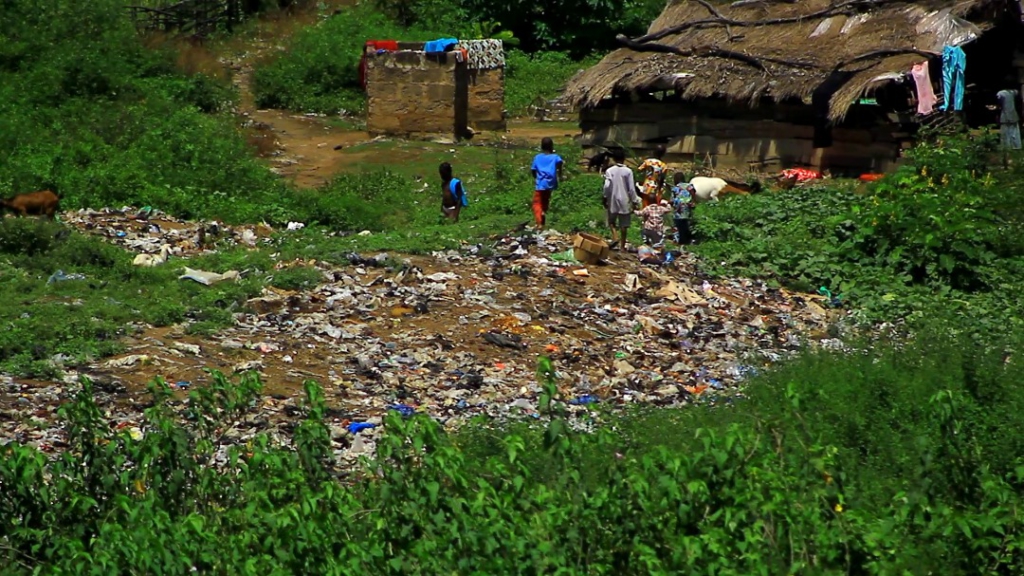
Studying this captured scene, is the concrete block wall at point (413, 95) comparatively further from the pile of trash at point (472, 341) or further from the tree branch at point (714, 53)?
the pile of trash at point (472, 341)

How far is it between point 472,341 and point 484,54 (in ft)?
39.0

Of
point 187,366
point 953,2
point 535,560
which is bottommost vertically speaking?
point 187,366

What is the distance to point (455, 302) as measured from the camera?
35.1 ft

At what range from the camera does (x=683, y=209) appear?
12.8m

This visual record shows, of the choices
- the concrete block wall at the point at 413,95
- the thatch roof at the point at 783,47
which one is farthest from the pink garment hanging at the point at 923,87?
the concrete block wall at the point at 413,95

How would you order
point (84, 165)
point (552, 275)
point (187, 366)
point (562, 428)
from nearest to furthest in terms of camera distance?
point (562, 428)
point (187, 366)
point (552, 275)
point (84, 165)

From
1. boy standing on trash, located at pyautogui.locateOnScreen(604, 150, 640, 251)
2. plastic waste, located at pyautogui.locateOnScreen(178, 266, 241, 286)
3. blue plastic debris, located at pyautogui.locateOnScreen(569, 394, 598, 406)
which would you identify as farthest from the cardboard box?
blue plastic debris, located at pyautogui.locateOnScreen(569, 394, 598, 406)

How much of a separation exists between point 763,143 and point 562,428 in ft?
38.1

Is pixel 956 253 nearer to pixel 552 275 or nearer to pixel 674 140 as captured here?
pixel 552 275

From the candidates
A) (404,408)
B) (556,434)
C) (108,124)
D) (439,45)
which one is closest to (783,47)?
(439,45)

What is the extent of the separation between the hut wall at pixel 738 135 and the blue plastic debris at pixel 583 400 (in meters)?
7.91

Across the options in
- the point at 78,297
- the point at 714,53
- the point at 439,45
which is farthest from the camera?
the point at 439,45

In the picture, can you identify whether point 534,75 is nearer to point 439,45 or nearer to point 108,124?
point 439,45

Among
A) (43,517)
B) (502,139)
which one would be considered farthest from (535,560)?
(502,139)
